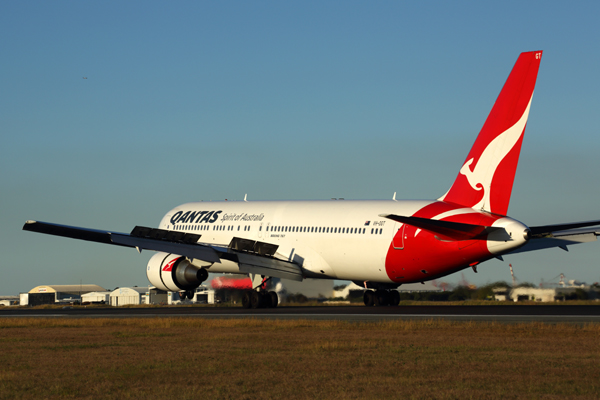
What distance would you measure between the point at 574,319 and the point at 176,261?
71.6 ft

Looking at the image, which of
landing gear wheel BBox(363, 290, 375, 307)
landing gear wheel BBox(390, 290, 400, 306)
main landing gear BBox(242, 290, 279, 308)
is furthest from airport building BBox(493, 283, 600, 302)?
main landing gear BBox(242, 290, 279, 308)

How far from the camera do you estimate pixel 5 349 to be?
1870 centimetres

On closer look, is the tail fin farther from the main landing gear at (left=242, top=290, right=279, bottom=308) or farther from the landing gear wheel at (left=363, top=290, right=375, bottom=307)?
the main landing gear at (left=242, top=290, right=279, bottom=308)

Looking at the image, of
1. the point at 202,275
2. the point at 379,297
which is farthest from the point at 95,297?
the point at 379,297

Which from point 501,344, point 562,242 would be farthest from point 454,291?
point 501,344

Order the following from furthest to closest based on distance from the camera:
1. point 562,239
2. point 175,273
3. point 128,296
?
point 128,296 → point 175,273 → point 562,239

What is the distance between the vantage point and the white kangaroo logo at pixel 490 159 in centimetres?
3120

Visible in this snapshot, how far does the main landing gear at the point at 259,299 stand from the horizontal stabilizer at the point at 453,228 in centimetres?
1100

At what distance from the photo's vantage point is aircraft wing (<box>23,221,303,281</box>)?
36.6 meters

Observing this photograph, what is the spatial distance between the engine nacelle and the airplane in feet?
0.17

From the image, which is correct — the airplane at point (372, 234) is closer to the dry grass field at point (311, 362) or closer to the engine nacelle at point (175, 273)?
the engine nacelle at point (175, 273)

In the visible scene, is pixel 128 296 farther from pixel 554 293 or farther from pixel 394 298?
pixel 554 293

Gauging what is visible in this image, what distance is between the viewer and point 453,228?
30172 millimetres

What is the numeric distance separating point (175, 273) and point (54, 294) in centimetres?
6933
